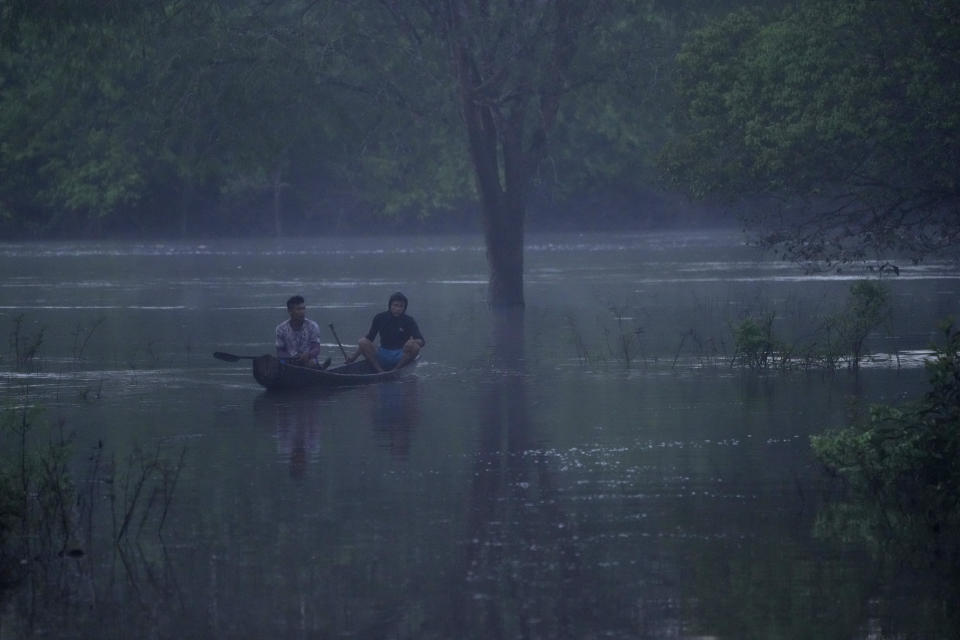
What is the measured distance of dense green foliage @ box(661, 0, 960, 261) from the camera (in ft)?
76.7

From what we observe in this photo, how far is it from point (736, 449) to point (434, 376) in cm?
809

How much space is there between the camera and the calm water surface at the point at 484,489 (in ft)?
30.1

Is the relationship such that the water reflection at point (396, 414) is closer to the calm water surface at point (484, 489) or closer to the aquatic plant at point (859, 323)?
the calm water surface at point (484, 489)

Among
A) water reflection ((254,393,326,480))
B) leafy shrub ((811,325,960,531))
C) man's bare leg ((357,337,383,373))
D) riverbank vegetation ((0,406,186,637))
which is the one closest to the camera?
riverbank vegetation ((0,406,186,637))

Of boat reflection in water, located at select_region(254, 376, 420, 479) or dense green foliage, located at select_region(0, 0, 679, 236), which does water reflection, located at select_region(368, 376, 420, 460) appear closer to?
boat reflection in water, located at select_region(254, 376, 420, 479)

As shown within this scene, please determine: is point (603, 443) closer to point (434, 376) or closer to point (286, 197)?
point (434, 376)

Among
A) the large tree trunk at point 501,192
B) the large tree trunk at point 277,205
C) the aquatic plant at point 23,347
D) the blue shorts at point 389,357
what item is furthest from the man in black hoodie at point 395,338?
the large tree trunk at point 277,205

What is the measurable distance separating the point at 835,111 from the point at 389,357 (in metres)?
7.48

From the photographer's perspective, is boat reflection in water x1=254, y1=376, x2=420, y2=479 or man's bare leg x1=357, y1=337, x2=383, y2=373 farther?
man's bare leg x1=357, y1=337, x2=383, y2=373

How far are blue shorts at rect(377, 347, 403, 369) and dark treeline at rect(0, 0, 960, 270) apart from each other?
697 centimetres

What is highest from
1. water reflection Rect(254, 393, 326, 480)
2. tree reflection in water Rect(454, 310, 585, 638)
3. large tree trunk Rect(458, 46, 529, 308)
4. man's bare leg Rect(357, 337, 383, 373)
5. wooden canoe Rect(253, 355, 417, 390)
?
large tree trunk Rect(458, 46, 529, 308)

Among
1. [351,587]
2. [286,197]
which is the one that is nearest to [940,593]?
[351,587]

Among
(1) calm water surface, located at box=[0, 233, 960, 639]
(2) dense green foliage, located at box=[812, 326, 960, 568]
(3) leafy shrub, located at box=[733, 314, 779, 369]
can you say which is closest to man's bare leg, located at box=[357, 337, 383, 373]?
(1) calm water surface, located at box=[0, 233, 960, 639]

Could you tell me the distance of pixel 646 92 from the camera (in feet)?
110
